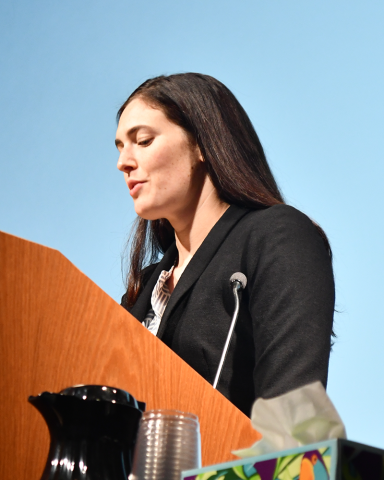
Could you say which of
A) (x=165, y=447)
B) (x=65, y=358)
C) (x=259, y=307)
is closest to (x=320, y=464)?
(x=165, y=447)

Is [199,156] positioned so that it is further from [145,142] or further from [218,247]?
[218,247]

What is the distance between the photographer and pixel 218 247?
54.2 inches

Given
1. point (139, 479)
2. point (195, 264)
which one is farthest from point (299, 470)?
point (195, 264)

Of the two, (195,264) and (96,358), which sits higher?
(195,264)

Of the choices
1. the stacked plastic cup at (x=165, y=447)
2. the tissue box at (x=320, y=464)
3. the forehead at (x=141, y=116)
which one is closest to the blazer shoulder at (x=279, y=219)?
the forehead at (x=141, y=116)

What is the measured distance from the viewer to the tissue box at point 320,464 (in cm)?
35

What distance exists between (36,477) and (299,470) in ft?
1.20

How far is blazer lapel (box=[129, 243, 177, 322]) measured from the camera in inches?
58.7

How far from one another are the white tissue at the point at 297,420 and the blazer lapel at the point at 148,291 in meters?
1.04

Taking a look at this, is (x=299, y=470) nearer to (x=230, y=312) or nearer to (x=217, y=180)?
(x=230, y=312)

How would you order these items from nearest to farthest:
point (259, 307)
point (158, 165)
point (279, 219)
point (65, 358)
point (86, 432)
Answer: point (86, 432) < point (65, 358) < point (259, 307) < point (279, 219) < point (158, 165)

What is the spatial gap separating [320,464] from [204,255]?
1.01 metres

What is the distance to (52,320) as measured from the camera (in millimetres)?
664

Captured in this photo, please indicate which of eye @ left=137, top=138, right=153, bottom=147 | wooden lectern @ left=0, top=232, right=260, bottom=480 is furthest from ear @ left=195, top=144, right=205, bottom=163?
wooden lectern @ left=0, top=232, right=260, bottom=480
